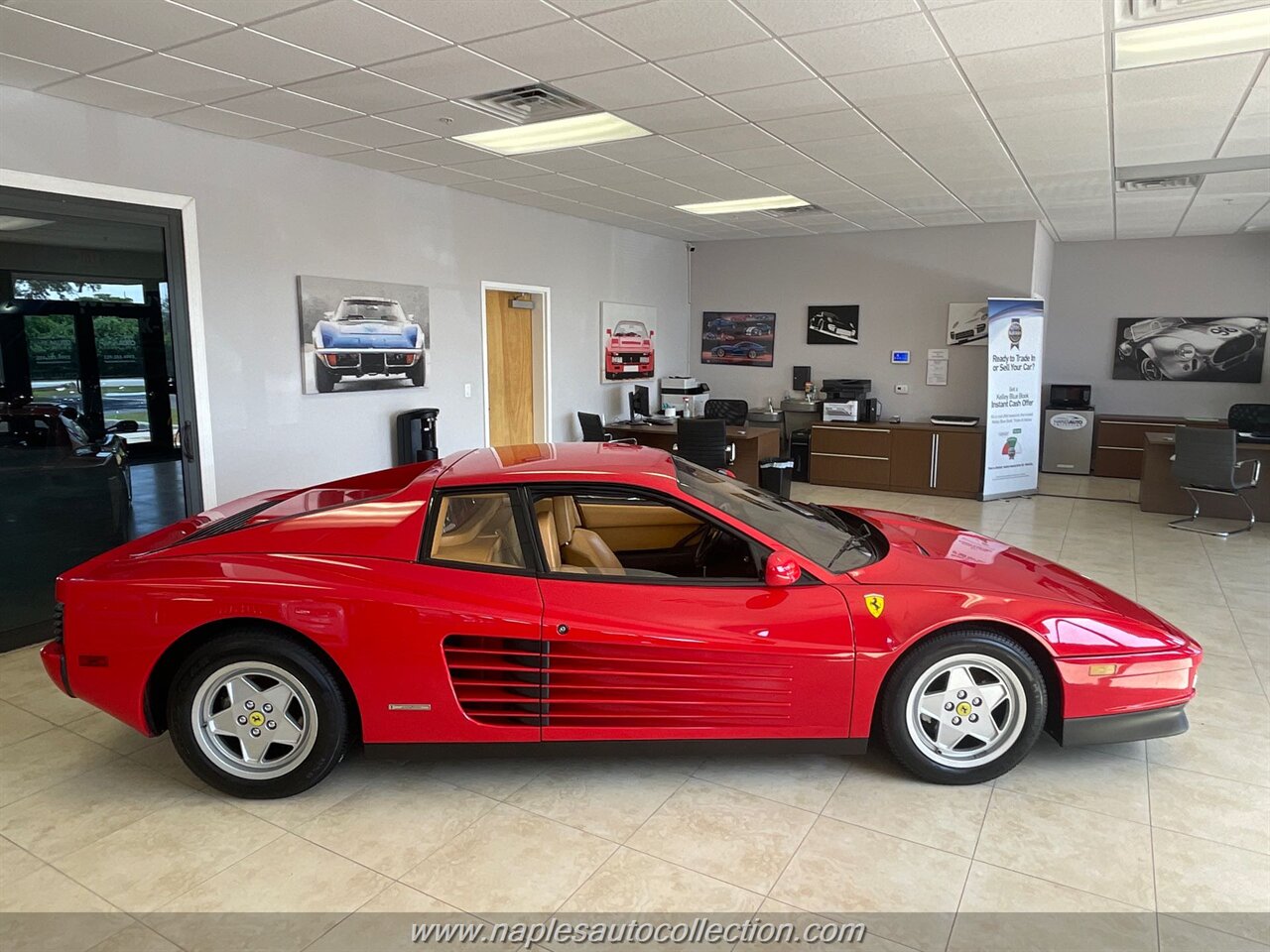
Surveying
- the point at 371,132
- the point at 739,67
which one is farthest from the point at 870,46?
the point at 371,132

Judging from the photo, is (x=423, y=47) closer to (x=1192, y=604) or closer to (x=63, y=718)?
(x=63, y=718)

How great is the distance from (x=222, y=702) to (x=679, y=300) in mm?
8656

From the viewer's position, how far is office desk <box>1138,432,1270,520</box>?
7332mm

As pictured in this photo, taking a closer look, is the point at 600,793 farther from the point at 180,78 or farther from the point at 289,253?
the point at 289,253

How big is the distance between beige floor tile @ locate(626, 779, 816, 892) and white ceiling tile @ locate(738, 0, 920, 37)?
115 inches

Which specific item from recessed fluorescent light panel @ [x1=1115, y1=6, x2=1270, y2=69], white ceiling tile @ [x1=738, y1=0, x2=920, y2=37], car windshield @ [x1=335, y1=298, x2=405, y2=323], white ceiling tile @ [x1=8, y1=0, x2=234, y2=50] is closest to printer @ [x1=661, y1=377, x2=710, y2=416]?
car windshield @ [x1=335, y1=298, x2=405, y2=323]

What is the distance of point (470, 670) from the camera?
258 cm

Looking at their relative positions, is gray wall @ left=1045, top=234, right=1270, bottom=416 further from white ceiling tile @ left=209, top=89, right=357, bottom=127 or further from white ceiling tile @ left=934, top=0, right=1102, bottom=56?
white ceiling tile @ left=209, top=89, right=357, bottom=127

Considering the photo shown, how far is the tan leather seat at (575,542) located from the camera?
9.50 ft

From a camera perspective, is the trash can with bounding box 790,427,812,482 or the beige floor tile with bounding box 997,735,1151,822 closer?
the beige floor tile with bounding box 997,735,1151,822

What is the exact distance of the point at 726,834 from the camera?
2502 mm

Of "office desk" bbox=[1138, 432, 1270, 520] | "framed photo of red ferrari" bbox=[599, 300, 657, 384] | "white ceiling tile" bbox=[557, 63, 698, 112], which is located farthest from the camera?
"framed photo of red ferrari" bbox=[599, 300, 657, 384]

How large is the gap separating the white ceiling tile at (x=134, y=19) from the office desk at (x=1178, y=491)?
8006mm

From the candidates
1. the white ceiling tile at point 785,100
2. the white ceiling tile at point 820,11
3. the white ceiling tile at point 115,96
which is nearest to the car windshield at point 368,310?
the white ceiling tile at point 115,96
